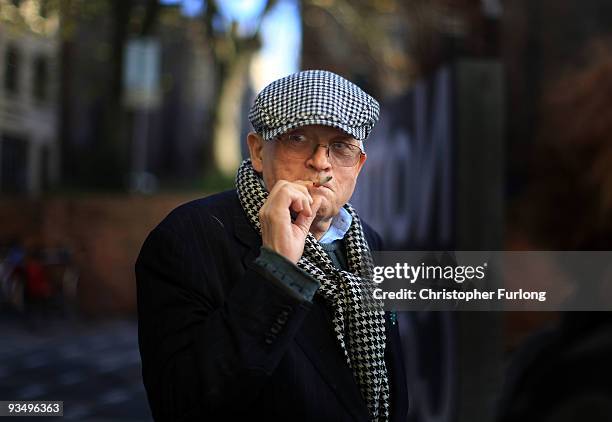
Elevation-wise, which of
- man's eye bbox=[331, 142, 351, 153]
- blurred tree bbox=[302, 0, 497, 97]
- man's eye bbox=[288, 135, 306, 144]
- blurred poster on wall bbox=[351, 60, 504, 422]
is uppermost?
blurred tree bbox=[302, 0, 497, 97]

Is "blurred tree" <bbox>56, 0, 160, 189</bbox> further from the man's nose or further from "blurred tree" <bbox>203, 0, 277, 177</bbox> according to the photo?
the man's nose

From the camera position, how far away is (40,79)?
15.1 m

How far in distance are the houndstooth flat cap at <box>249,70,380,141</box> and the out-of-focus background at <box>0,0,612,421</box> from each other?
0.63 m

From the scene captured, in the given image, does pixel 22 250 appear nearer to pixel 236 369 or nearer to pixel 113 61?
pixel 113 61

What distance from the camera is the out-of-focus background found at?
4266 mm

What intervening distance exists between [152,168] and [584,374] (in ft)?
75.8

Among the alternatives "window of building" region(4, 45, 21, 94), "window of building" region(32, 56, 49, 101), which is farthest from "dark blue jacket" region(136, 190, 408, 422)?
"window of building" region(32, 56, 49, 101)

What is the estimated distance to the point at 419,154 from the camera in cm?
493

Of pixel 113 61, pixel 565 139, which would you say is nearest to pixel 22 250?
pixel 113 61

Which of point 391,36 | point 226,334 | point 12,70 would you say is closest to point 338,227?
point 226,334

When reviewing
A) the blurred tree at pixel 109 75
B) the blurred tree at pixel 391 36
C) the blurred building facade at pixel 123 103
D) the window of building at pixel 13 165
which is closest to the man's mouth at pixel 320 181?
the blurred building facade at pixel 123 103

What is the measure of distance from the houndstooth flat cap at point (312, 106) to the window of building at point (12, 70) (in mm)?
9422

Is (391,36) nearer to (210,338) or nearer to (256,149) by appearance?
(256,149)

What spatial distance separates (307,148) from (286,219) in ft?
0.55
